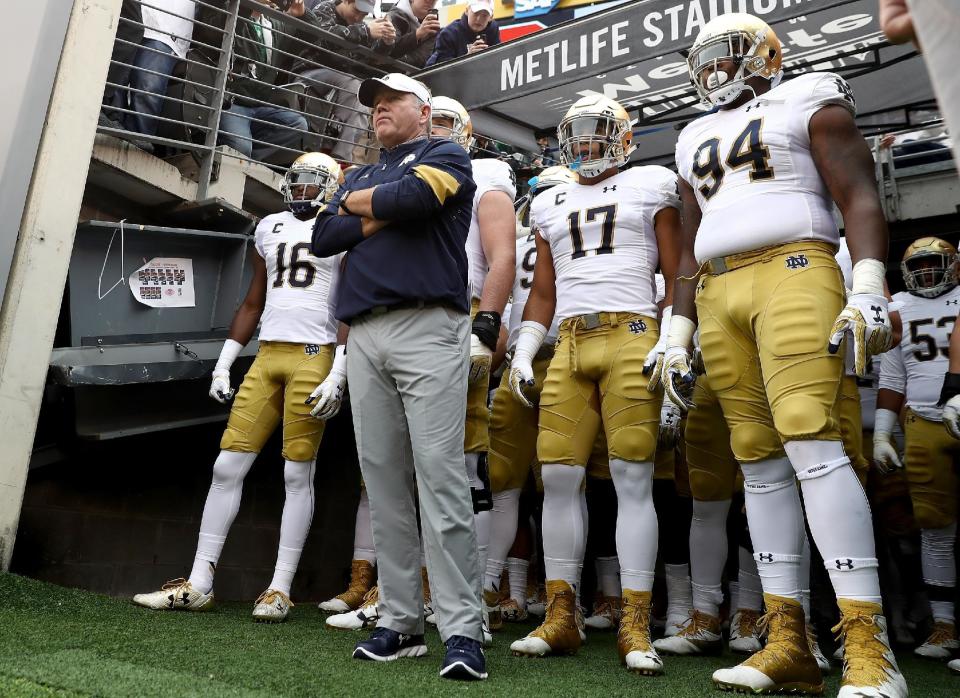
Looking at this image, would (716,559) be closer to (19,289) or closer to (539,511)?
(539,511)

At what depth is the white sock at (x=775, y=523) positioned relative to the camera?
2.56m

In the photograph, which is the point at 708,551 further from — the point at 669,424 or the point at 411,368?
the point at 411,368

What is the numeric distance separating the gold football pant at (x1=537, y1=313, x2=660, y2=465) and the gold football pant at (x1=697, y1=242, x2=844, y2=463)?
0.40 metres

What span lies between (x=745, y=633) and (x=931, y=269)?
246cm

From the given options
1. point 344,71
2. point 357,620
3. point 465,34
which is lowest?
point 357,620

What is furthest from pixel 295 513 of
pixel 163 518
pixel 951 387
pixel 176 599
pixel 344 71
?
pixel 344 71

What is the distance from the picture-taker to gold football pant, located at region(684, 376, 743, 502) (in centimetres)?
320

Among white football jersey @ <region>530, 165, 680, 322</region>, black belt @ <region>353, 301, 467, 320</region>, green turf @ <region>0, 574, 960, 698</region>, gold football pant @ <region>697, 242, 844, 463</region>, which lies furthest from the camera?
white football jersey @ <region>530, 165, 680, 322</region>

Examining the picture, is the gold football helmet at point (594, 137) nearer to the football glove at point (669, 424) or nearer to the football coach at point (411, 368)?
the football coach at point (411, 368)

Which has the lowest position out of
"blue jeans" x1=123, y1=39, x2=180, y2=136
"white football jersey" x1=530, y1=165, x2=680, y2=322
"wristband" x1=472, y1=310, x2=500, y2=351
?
"wristband" x1=472, y1=310, x2=500, y2=351

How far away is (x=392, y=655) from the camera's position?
2.74 metres

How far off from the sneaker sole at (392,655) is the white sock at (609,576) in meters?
1.67

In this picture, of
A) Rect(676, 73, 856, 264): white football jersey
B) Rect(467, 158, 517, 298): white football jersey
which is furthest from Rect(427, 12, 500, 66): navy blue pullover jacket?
Rect(676, 73, 856, 264): white football jersey

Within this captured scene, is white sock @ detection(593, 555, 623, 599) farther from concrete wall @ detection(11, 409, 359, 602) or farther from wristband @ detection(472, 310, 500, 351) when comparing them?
concrete wall @ detection(11, 409, 359, 602)
